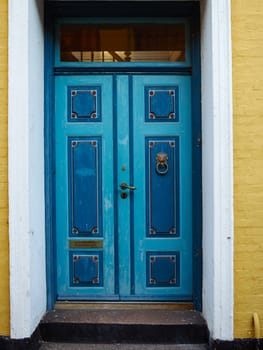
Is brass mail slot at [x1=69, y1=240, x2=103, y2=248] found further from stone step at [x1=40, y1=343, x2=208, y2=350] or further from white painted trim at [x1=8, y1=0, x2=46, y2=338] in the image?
stone step at [x1=40, y1=343, x2=208, y2=350]

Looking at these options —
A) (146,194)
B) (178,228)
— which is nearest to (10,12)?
(146,194)


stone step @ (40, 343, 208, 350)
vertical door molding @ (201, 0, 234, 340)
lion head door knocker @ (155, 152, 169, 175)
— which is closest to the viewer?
vertical door molding @ (201, 0, 234, 340)

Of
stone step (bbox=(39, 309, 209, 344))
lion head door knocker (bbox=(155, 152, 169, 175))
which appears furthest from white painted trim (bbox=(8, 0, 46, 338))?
lion head door knocker (bbox=(155, 152, 169, 175))

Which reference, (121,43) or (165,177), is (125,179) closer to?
(165,177)

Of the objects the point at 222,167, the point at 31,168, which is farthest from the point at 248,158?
the point at 31,168

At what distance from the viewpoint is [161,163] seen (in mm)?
4500

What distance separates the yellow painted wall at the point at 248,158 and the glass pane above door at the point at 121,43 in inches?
32.2

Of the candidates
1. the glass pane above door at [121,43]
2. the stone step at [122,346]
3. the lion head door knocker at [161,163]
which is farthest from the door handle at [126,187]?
the stone step at [122,346]

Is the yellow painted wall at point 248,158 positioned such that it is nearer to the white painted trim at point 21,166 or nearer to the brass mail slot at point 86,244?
the brass mail slot at point 86,244

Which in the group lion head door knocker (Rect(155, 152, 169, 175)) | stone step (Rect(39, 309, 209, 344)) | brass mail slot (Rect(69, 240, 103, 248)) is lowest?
stone step (Rect(39, 309, 209, 344))

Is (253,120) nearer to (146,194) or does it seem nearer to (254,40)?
(254,40)

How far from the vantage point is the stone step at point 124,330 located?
4.10 metres

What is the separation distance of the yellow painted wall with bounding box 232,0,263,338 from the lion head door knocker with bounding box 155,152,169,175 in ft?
2.71

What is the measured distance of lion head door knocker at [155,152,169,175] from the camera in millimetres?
4496
